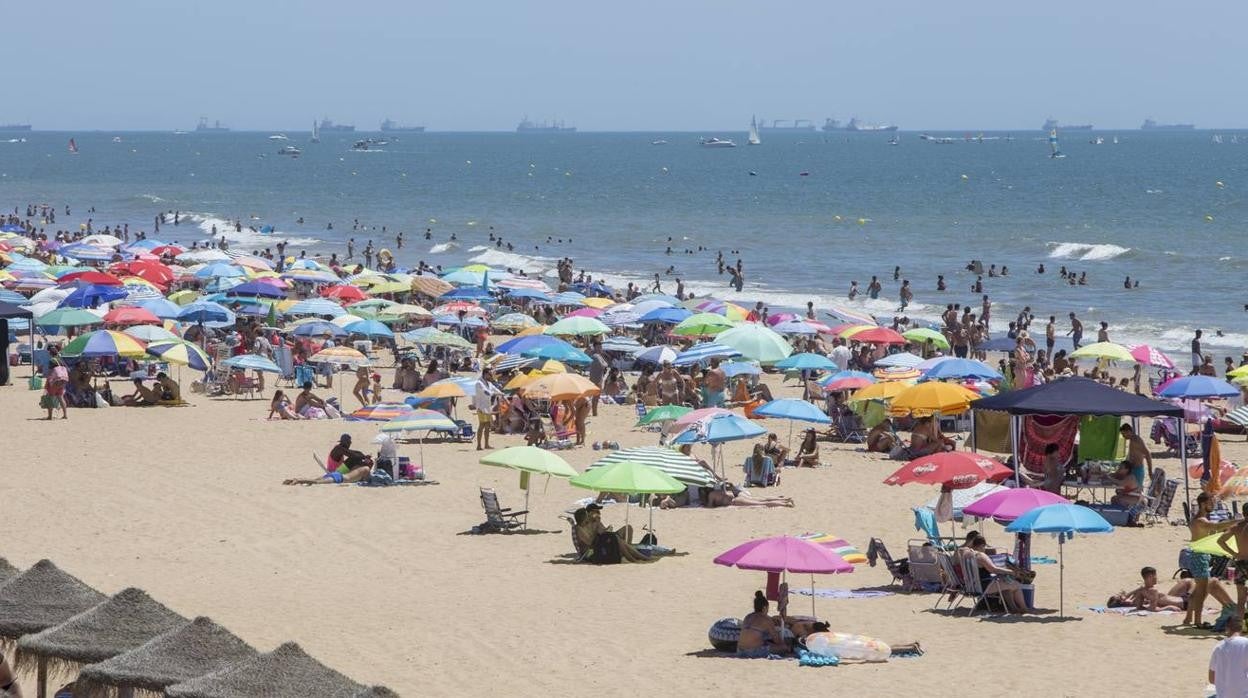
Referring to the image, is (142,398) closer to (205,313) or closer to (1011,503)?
(205,313)

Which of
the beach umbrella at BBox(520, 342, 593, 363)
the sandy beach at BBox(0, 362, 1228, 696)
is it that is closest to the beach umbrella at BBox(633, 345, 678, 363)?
the beach umbrella at BBox(520, 342, 593, 363)

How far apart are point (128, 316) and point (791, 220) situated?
2148 inches

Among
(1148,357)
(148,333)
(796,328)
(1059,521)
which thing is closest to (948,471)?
(1059,521)

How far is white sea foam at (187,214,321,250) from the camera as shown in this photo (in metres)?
61.0

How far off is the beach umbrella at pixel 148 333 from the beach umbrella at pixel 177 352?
0.29 feet

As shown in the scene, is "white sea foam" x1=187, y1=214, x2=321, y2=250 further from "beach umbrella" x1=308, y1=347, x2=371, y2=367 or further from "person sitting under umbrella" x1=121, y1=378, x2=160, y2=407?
"beach umbrella" x1=308, y1=347, x2=371, y2=367

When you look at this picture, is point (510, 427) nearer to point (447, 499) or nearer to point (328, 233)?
point (447, 499)

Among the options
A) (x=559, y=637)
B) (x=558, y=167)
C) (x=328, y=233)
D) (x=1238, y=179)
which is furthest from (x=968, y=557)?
(x=558, y=167)

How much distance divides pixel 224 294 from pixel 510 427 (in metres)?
12.5

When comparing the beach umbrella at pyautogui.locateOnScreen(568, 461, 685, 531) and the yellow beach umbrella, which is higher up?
the beach umbrella at pyautogui.locateOnScreen(568, 461, 685, 531)

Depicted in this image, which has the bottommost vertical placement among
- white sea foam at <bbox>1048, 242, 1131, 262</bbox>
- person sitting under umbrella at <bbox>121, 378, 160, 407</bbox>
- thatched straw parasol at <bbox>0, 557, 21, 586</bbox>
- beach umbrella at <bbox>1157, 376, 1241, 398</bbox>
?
white sea foam at <bbox>1048, 242, 1131, 262</bbox>

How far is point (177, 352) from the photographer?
22391 mm

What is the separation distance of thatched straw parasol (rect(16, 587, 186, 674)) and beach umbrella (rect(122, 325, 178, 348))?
1469cm

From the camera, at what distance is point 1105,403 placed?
15.5 meters
